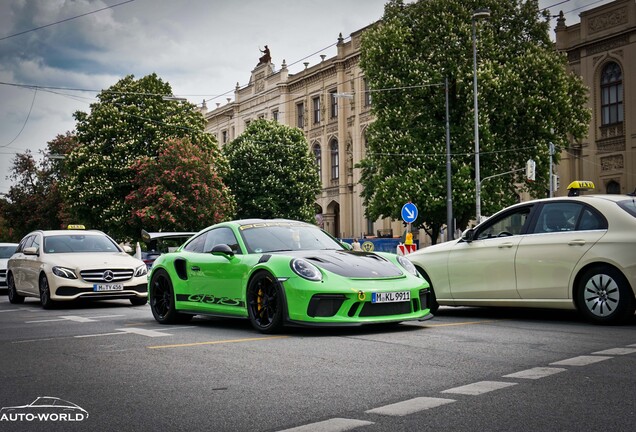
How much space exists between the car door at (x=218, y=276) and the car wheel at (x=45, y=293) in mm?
5512

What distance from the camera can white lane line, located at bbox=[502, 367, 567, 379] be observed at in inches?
248

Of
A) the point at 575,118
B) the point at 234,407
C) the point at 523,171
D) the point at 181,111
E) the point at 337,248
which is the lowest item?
the point at 234,407

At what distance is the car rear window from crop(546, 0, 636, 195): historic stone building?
33.0 m

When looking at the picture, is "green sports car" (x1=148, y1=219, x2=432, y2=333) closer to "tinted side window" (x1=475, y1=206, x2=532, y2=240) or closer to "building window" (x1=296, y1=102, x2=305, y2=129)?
"tinted side window" (x1=475, y1=206, x2=532, y2=240)

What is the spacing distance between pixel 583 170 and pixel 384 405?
41.2 metres

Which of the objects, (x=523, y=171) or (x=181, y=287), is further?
(x=523, y=171)

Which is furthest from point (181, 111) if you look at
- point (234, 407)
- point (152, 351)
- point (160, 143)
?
point (234, 407)

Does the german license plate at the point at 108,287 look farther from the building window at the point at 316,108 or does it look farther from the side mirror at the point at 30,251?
the building window at the point at 316,108

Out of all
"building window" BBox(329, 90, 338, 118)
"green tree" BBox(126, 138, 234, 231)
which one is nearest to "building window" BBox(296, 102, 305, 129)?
"building window" BBox(329, 90, 338, 118)

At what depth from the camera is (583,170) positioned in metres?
43.9

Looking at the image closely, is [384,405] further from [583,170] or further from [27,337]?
[583,170]

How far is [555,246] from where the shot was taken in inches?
407

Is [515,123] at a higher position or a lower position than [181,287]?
higher

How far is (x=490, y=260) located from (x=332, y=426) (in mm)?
6877
